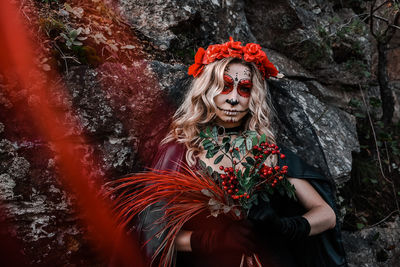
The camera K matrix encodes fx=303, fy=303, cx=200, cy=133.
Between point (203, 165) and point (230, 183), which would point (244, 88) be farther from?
point (230, 183)

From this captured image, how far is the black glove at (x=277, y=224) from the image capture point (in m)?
1.61

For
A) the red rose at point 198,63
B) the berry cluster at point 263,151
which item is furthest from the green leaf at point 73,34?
the berry cluster at point 263,151

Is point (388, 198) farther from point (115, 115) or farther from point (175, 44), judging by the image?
point (115, 115)

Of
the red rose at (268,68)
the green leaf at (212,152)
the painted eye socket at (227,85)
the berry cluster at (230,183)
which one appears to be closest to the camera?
the berry cluster at (230,183)

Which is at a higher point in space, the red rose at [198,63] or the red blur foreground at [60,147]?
the red rose at [198,63]

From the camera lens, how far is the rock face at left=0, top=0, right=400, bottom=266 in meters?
1.88

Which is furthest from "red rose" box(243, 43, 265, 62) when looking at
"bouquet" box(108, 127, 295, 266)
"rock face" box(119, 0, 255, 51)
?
"rock face" box(119, 0, 255, 51)

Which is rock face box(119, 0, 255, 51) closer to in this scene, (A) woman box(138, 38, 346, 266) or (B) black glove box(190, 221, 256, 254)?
(A) woman box(138, 38, 346, 266)

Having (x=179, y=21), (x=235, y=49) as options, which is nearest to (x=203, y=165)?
(x=235, y=49)

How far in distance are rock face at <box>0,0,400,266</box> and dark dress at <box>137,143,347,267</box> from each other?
25 cm

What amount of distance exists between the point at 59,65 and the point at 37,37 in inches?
8.6

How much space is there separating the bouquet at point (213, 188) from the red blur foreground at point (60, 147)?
20cm

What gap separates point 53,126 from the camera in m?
1.97

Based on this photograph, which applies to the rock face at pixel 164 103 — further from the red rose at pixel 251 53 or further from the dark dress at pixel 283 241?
the red rose at pixel 251 53
